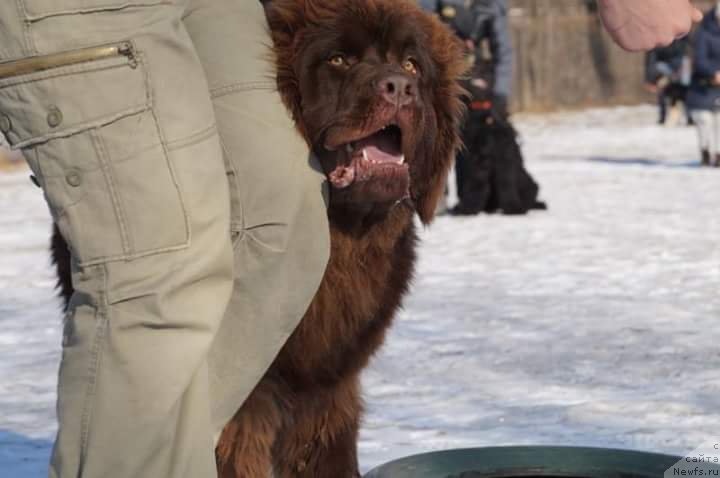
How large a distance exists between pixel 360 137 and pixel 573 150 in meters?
14.5

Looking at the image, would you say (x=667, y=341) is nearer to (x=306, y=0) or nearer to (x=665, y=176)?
(x=306, y=0)

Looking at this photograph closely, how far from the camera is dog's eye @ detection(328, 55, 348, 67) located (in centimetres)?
276

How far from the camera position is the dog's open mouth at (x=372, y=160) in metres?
2.67

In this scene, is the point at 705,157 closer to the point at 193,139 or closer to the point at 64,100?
the point at 193,139

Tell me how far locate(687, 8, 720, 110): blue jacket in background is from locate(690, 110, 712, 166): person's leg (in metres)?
0.11

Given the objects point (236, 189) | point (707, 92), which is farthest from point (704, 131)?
point (236, 189)

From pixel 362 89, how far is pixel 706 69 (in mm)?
12156

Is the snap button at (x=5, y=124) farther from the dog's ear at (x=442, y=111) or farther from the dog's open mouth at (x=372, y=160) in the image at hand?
the dog's ear at (x=442, y=111)

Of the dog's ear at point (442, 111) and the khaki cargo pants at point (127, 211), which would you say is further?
the dog's ear at point (442, 111)

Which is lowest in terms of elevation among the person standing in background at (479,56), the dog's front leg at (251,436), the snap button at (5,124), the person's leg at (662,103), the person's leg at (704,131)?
the person's leg at (662,103)

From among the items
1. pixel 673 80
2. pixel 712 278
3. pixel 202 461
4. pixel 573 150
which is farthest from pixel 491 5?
pixel 673 80

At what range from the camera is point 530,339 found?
4934 mm

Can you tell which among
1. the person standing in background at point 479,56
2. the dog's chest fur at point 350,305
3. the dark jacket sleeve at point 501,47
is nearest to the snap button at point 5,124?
the dog's chest fur at point 350,305

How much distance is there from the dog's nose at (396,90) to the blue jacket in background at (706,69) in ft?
39.1
